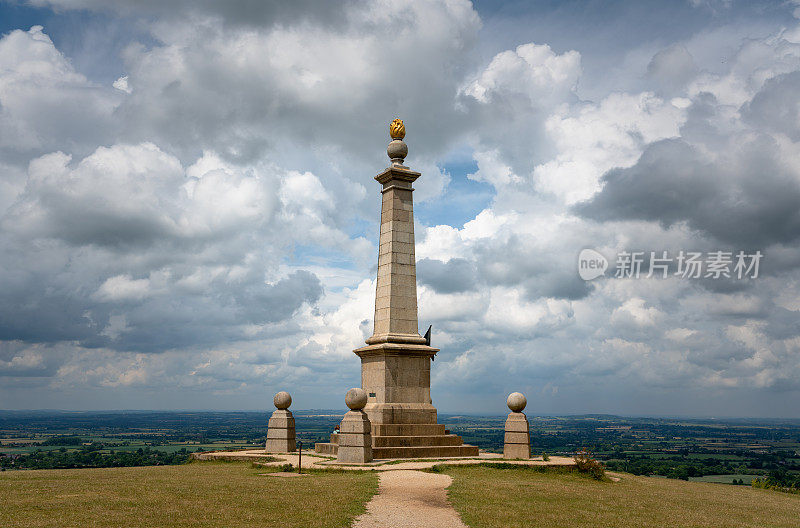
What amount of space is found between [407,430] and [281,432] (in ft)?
19.8

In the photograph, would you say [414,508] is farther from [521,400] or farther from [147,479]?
[521,400]

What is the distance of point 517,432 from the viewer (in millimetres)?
26203

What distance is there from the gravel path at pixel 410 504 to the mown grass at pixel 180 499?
0.39m

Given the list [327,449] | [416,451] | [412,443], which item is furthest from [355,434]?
[327,449]

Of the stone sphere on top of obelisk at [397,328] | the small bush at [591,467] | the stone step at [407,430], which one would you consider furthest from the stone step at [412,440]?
the small bush at [591,467]

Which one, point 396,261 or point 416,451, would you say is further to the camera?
point 396,261

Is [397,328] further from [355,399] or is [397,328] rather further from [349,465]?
[349,465]

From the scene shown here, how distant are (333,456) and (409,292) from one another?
7.81m

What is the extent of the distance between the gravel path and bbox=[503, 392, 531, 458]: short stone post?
6524 mm

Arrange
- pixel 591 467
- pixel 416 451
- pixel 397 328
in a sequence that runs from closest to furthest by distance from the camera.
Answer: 1. pixel 591 467
2. pixel 416 451
3. pixel 397 328

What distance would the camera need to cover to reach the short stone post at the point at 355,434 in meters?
22.8

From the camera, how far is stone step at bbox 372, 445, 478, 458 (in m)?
24.8

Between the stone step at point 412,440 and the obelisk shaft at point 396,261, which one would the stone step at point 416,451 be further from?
the obelisk shaft at point 396,261

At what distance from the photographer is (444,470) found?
21.8 m
